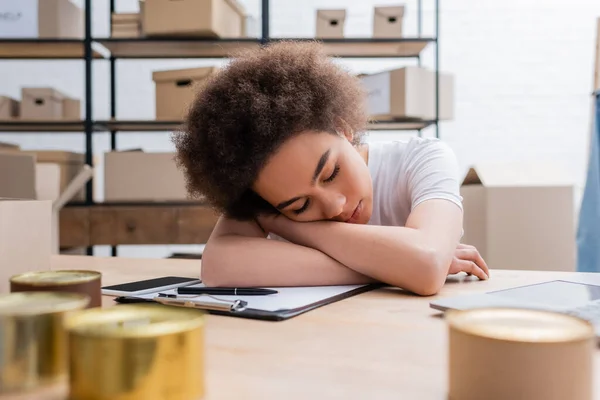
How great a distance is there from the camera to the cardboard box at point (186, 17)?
2.52 meters

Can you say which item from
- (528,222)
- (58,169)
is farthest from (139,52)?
(528,222)

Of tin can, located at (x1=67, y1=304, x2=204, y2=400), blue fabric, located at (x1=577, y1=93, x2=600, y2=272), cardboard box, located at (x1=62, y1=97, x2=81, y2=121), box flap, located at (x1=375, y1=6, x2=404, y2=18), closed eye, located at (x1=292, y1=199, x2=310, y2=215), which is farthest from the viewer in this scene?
cardboard box, located at (x1=62, y1=97, x2=81, y2=121)

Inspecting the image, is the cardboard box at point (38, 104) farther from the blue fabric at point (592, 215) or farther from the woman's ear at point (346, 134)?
the blue fabric at point (592, 215)

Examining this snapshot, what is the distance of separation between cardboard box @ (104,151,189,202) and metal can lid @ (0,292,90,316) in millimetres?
2185

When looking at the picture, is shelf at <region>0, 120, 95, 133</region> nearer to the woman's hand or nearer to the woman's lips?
the woman's lips

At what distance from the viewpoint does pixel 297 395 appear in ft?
1.27

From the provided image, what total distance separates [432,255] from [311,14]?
267 cm

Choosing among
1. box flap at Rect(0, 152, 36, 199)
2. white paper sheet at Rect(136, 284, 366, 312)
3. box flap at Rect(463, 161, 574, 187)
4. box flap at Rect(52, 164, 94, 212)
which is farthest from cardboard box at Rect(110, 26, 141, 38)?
white paper sheet at Rect(136, 284, 366, 312)

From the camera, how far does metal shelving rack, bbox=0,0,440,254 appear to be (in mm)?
2646

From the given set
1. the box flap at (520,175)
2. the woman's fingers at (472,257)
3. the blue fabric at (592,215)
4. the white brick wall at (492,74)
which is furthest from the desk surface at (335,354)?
the white brick wall at (492,74)

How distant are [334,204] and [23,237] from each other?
475 millimetres

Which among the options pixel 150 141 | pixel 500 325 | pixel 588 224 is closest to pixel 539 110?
pixel 588 224

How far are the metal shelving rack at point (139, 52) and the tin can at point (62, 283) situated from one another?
2.08 m

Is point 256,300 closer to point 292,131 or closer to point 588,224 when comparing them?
point 292,131
